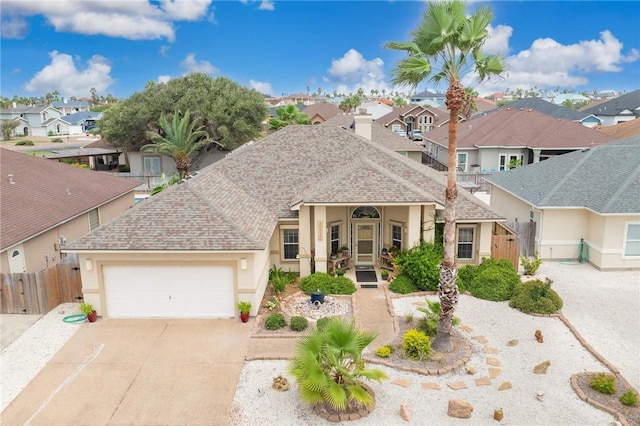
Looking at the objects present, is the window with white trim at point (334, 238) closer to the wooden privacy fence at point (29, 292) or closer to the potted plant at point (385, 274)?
the potted plant at point (385, 274)

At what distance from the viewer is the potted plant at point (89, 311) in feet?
48.6

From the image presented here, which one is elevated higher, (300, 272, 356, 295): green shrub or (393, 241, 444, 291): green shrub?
(393, 241, 444, 291): green shrub

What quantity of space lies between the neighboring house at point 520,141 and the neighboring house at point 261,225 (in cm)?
2082

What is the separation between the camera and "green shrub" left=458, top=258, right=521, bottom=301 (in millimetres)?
16550

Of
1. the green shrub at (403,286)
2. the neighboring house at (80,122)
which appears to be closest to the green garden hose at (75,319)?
the green shrub at (403,286)

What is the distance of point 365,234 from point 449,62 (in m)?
9.39

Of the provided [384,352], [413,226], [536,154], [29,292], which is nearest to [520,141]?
[536,154]

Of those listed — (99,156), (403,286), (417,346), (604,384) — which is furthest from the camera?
(99,156)

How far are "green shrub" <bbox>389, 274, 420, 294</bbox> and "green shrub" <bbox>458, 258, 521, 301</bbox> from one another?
1.69 metres

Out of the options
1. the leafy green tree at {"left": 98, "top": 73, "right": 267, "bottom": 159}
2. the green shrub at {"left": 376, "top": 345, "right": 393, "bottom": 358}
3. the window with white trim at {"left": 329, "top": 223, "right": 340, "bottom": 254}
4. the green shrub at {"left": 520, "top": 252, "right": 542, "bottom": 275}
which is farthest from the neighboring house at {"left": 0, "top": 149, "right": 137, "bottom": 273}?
the leafy green tree at {"left": 98, "top": 73, "right": 267, "bottom": 159}

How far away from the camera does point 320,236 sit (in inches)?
715

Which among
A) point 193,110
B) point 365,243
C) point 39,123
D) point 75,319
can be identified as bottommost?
point 75,319

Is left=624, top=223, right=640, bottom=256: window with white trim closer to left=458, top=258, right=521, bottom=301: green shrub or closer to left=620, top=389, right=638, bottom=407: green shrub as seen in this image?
left=458, top=258, right=521, bottom=301: green shrub

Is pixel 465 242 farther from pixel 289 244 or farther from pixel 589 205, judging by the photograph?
pixel 289 244
